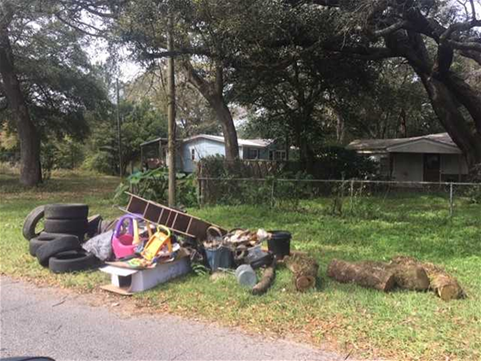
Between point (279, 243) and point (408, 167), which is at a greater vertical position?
point (408, 167)

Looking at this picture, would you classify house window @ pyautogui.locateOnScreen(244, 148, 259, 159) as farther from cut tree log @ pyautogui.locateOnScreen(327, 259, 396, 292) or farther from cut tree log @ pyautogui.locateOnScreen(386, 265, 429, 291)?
cut tree log @ pyautogui.locateOnScreen(386, 265, 429, 291)

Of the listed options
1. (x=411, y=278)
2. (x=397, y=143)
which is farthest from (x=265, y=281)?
(x=397, y=143)

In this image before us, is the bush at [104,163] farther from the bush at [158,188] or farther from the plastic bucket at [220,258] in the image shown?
the plastic bucket at [220,258]

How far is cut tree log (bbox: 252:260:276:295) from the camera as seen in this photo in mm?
5520

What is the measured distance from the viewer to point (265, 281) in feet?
18.8

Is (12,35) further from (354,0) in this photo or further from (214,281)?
(214,281)

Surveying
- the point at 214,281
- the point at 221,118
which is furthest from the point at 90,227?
the point at 221,118

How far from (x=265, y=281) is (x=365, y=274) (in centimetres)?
123

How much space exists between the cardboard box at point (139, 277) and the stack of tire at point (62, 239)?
839mm

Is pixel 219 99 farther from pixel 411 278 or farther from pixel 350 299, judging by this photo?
pixel 350 299

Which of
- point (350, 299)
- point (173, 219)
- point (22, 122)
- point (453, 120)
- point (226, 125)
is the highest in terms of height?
point (22, 122)

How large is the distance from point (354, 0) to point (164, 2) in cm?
491

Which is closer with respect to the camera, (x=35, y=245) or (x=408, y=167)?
(x=35, y=245)

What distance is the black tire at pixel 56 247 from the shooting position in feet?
Answer: 22.4
